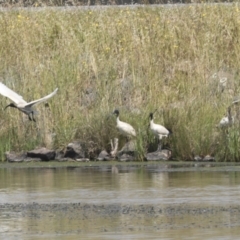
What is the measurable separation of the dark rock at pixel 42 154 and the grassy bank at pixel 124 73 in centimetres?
42

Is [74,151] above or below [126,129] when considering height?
below

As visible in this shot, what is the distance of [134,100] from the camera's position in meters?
A: 17.1

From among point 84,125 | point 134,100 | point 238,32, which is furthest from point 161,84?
point 238,32

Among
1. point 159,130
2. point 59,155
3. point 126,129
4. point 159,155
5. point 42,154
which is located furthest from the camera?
point 59,155

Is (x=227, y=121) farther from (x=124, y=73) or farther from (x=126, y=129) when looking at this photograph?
(x=124, y=73)

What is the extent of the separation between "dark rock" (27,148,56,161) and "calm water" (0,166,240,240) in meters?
0.90

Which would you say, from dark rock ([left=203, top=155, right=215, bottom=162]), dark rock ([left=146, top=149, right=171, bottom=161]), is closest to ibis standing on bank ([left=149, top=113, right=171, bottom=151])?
dark rock ([left=146, top=149, right=171, bottom=161])

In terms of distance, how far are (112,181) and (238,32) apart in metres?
7.92

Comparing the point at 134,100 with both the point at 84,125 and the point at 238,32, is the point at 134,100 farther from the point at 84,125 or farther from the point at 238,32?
the point at 238,32

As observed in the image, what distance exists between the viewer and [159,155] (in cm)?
1547

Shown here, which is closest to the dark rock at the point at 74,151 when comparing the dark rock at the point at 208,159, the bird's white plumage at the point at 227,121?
the dark rock at the point at 208,159

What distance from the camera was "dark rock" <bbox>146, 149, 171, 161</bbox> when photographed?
1544cm

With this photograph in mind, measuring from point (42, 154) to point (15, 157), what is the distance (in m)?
0.39

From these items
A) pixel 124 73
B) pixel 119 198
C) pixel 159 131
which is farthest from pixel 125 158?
pixel 119 198
